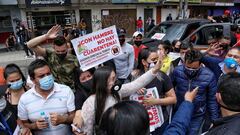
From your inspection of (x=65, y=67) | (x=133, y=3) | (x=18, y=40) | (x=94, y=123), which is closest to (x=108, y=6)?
(x=133, y=3)

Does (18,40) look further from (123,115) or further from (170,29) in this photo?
(123,115)

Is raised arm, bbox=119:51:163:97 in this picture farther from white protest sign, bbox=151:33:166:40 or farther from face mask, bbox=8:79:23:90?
white protest sign, bbox=151:33:166:40

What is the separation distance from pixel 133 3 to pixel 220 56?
18.3m

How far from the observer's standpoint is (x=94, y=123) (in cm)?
208

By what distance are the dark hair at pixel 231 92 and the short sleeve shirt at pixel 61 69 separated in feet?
6.71

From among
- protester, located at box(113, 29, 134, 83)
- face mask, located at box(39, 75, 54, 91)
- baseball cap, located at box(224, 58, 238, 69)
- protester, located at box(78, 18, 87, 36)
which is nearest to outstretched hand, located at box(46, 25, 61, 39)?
face mask, located at box(39, 75, 54, 91)

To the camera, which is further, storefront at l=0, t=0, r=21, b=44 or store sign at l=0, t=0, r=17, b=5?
storefront at l=0, t=0, r=21, b=44

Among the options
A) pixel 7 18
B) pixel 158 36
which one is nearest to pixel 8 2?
pixel 7 18

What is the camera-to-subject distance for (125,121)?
50.5 inches

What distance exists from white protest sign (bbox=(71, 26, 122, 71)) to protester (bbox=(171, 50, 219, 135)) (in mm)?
929

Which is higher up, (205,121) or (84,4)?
(84,4)

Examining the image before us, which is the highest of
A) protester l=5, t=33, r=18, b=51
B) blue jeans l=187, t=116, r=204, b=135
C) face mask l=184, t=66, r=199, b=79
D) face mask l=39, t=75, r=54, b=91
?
face mask l=39, t=75, r=54, b=91

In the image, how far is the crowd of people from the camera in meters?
1.57

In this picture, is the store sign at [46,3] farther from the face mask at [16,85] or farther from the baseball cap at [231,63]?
the baseball cap at [231,63]
